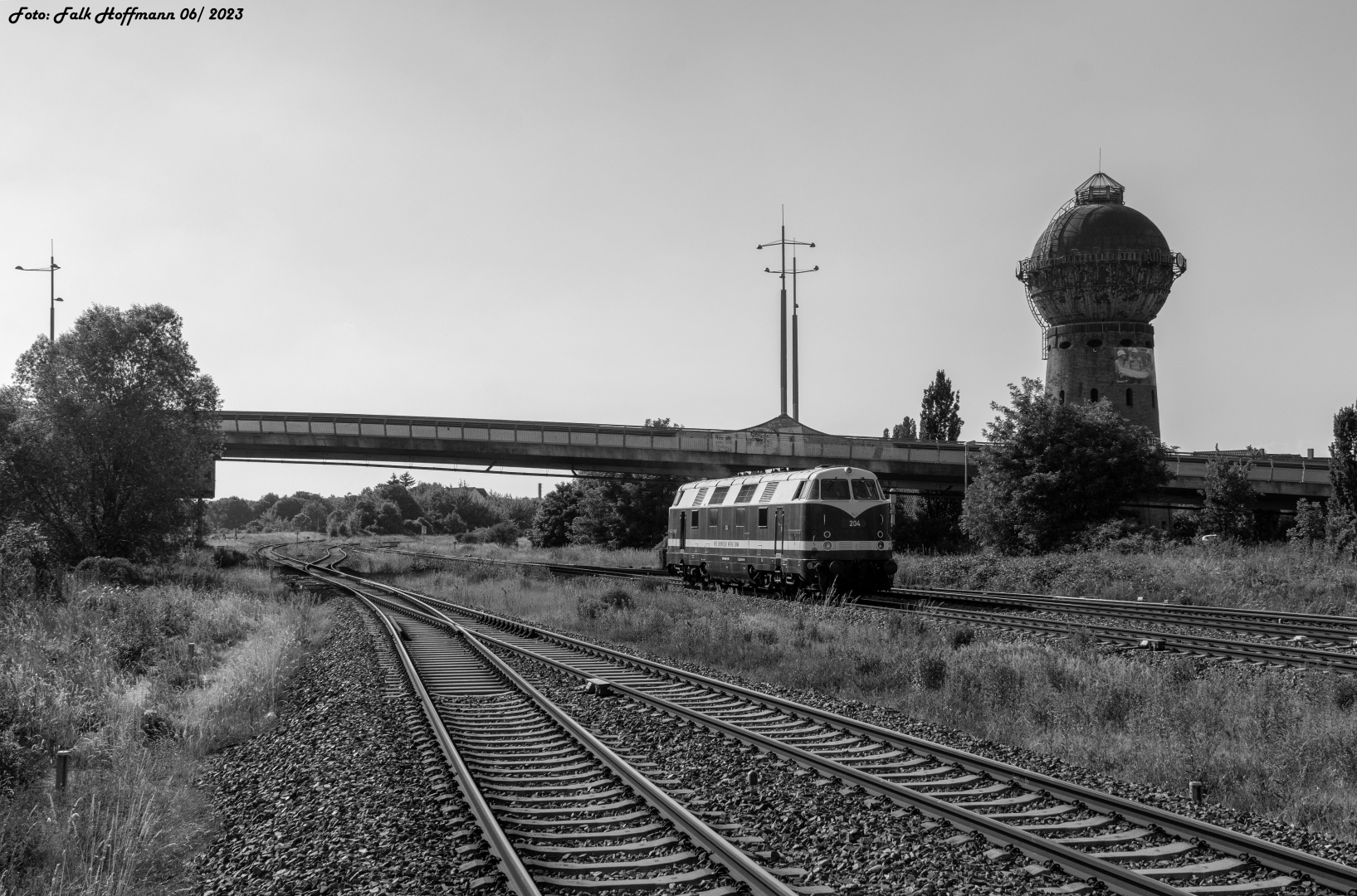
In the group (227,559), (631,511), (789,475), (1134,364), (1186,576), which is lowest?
(227,559)

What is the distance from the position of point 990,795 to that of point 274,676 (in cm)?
1134

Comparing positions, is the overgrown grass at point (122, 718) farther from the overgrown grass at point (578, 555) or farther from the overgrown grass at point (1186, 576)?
the overgrown grass at point (578, 555)

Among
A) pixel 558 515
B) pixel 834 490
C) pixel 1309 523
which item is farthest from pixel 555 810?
pixel 558 515

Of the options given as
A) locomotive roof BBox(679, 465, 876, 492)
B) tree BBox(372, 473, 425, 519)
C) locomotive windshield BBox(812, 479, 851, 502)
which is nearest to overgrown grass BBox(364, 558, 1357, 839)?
locomotive windshield BBox(812, 479, 851, 502)

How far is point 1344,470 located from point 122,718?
41.2 m

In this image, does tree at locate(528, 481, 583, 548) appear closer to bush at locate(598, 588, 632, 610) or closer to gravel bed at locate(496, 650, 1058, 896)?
bush at locate(598, 588, 632, 610)

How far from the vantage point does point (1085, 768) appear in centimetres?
973

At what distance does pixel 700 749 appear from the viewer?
34.6 ft

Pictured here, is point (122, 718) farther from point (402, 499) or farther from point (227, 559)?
point (402, 499)

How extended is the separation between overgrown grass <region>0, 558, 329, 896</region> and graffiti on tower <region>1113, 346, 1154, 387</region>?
46.3 m

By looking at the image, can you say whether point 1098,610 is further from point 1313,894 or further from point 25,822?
point 25,822

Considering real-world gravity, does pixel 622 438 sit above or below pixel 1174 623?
above

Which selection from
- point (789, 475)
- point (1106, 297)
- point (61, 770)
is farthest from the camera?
point (1106, 297)

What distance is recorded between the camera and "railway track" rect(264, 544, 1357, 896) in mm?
6582
